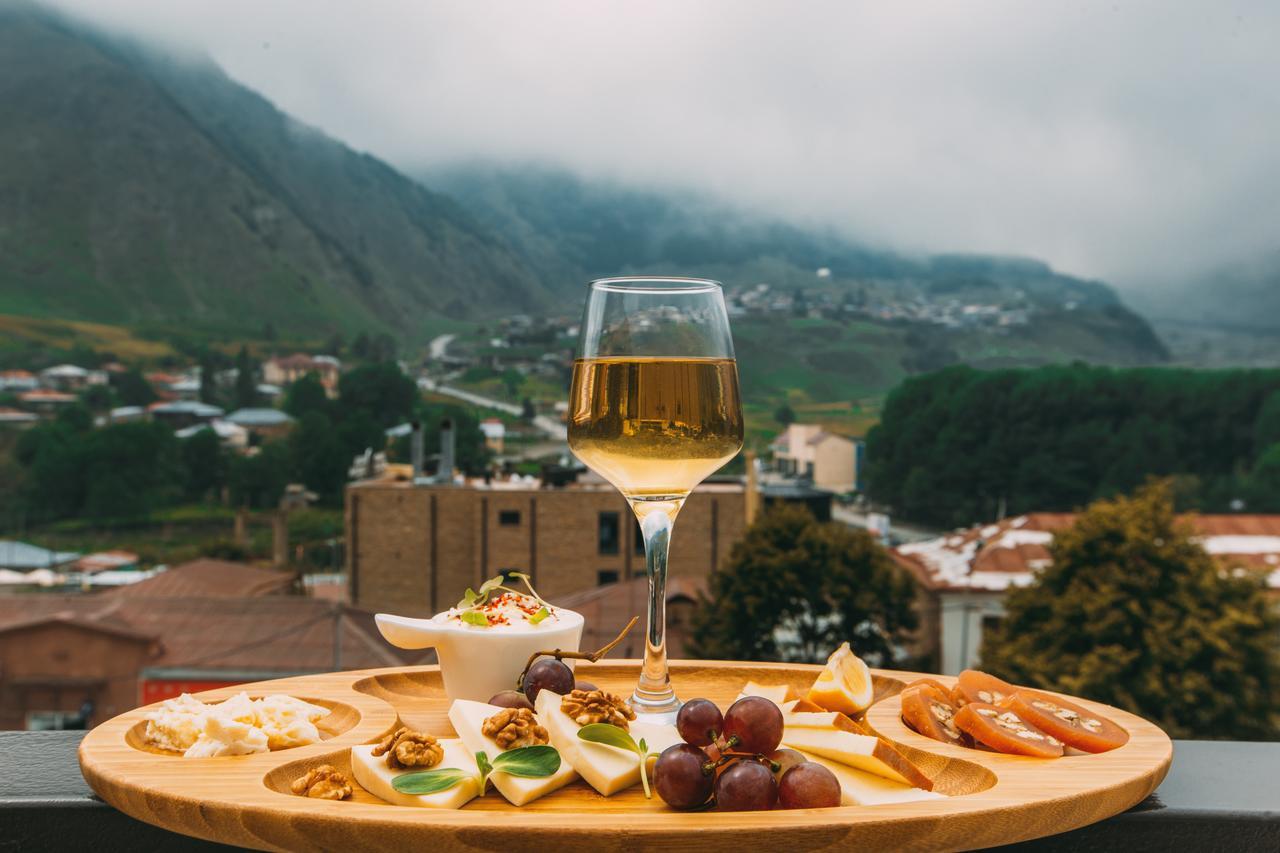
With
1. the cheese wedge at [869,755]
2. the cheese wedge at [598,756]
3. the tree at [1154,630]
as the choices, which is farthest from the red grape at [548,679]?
the tree at [1154,630]

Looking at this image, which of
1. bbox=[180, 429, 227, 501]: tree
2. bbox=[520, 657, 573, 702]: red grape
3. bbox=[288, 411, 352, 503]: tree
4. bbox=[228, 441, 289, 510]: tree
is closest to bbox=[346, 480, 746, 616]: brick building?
bbox=[288, 411, 352, 503]: tree

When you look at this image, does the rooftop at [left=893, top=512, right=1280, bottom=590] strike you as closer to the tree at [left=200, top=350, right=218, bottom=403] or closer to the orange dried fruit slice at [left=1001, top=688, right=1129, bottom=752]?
the orange dried fruit slice at [left=1001, top=688, right=1129, bottom=752]

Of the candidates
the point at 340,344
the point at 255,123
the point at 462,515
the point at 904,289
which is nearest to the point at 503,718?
the point at 462,515

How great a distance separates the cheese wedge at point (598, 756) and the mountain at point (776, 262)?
4223 inches

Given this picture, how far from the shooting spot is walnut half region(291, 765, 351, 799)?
121cm

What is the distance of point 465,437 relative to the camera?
271 feet

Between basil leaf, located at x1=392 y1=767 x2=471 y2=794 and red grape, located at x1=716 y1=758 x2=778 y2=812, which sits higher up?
red grape, located at x1=716 y1=758 x2=778 y2=812

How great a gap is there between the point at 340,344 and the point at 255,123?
139 feet

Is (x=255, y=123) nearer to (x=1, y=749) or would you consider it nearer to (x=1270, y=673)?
(x=1270, y=673)

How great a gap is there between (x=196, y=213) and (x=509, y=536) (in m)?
76.1

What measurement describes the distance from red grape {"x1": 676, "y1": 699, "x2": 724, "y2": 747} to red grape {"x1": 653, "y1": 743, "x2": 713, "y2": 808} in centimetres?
9

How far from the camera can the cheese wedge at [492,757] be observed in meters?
1.21

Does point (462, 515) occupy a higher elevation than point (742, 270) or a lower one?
lower

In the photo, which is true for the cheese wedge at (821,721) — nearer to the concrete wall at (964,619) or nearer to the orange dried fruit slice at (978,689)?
the orange dried fruit slice at (978,689)
